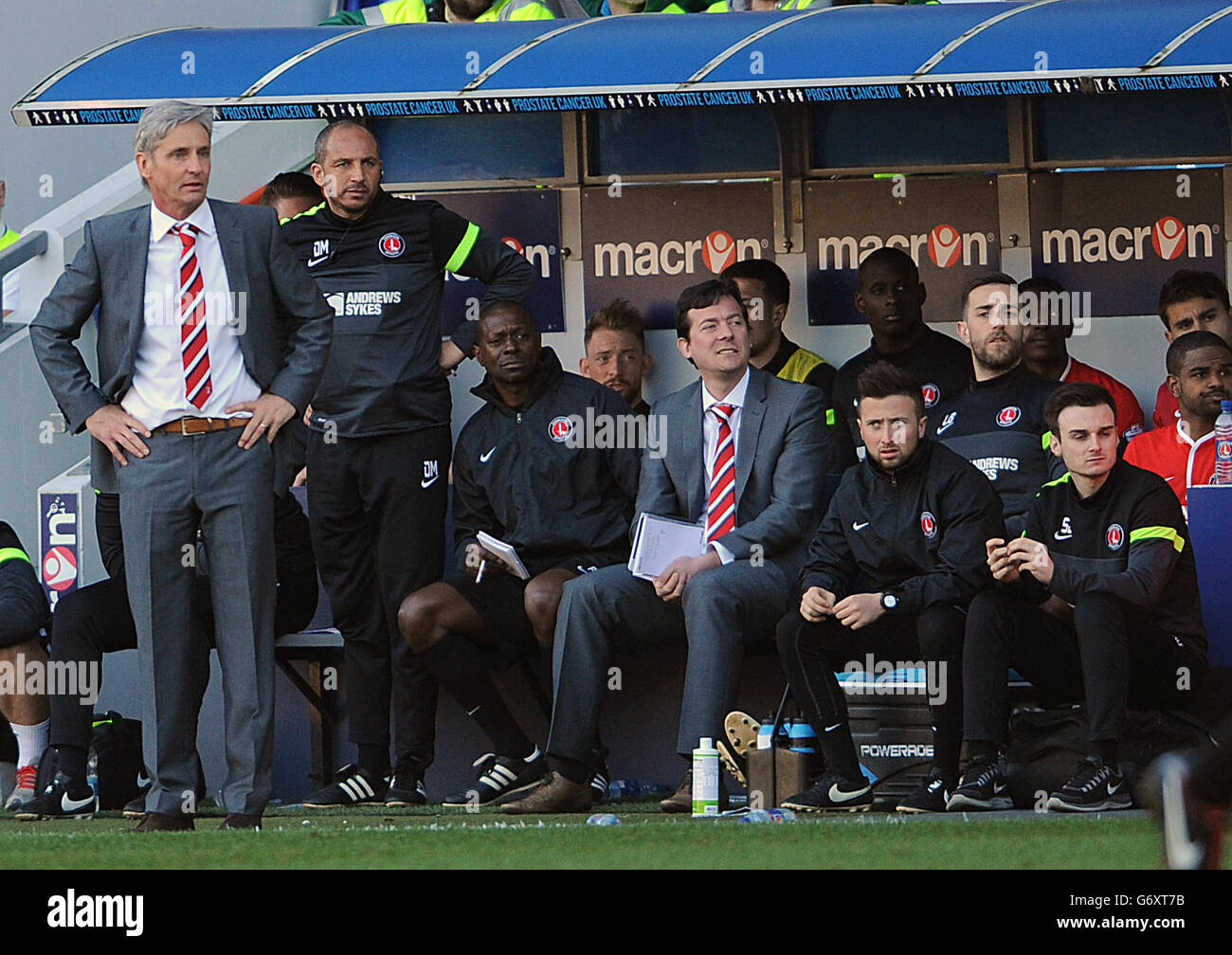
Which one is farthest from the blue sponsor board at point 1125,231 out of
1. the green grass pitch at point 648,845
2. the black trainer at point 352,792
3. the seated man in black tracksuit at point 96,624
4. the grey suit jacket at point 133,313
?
the grey suit jacket at point 133,313

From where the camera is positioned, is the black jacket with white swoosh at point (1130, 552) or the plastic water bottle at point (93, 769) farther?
the plastic water bottle at point (93, 769)

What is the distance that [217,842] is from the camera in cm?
603

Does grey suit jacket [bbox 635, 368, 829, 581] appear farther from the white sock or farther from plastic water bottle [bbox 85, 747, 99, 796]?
the white sock

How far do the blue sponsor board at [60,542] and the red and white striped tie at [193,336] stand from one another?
2.74 meters

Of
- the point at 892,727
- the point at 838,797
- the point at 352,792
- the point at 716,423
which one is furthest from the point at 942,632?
the point at 352,792

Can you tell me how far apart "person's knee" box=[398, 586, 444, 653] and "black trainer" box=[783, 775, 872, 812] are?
157 centimetres

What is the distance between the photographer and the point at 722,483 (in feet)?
26.0

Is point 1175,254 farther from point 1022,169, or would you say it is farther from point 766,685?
point 766,685

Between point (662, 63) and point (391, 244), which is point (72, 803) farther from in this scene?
point (662, 63)

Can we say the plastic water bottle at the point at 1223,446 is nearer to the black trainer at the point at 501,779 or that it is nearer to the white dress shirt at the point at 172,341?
the black trainer at the point at 501,779

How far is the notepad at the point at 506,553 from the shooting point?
8.03 meters

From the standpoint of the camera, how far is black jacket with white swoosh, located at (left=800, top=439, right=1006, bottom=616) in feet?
23.7

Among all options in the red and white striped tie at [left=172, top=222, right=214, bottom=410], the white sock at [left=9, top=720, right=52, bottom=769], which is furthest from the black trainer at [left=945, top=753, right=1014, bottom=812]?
the white sock at [left=9, top=720, right=52, bottom=769]
